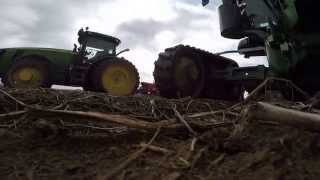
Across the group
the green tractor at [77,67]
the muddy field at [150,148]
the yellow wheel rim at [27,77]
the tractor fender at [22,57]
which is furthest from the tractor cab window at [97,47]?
the muddy field at [150,148]

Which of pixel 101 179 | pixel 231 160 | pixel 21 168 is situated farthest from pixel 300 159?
pixel 21 168

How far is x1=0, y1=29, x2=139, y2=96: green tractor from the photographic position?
11938mm

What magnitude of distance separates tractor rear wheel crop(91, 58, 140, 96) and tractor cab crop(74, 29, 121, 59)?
88cm

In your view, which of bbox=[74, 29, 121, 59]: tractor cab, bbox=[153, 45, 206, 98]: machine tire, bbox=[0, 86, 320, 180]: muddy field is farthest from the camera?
bbox=[74, 29, 121, 59]: tractor cab

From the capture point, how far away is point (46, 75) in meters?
12.2

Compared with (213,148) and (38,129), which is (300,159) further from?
(38,129)

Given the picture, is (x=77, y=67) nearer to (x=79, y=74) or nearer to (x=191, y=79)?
(x=79, y=74)

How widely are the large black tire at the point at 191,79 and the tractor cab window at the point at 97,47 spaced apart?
547 centimetres

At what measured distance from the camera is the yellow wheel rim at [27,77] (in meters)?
11.6

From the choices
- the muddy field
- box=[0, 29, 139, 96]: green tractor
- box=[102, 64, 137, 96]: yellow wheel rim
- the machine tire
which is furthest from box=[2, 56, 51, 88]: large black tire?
the muddy field

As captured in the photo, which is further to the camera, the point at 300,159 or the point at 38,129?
the point at 38,129

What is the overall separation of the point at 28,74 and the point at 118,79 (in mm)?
2044

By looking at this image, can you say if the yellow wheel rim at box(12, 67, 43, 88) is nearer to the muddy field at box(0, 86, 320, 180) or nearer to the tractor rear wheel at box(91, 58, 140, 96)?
the tractor rear wheel at box(91, 58, 140, 96)

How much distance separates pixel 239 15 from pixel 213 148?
4.44m
